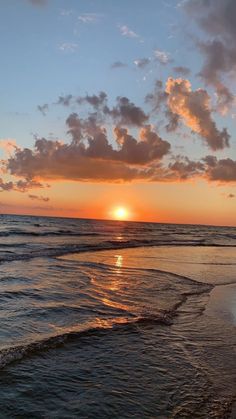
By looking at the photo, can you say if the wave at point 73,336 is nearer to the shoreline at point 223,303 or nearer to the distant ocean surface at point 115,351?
the distant ocean surface at point 115,351

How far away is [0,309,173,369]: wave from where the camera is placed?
22.7ft

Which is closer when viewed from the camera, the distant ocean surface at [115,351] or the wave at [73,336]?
the distant ocean surface at [115,351]

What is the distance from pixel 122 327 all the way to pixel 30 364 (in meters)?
3.02

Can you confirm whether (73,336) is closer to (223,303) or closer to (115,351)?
(115,351)

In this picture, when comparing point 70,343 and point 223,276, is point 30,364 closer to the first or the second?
point 70,343

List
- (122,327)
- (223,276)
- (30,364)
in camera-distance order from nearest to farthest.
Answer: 1. (30,364)
2. (122,327)
3. (223,276)

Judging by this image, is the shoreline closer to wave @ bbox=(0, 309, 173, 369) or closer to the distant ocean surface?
the distant ocean surface

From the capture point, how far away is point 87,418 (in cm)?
490

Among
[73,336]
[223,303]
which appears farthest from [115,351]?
[223,303]

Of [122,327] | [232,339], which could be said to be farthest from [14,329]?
[232,339]

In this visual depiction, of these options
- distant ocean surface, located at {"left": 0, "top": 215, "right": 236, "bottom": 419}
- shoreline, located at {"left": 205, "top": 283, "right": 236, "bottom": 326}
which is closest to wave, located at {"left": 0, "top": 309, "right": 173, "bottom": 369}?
distant ocean surface, located at {"left": 0, "top": 215, "right": 236, "bottom": 419}

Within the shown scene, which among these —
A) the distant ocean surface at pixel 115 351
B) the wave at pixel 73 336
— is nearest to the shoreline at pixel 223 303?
the distant ocean surface at pixel 115 351

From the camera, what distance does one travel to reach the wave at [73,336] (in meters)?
6.92

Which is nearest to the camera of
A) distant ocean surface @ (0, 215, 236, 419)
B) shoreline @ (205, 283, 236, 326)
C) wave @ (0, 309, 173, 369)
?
distant ocean surface @ (0, 215, 236, 419)
